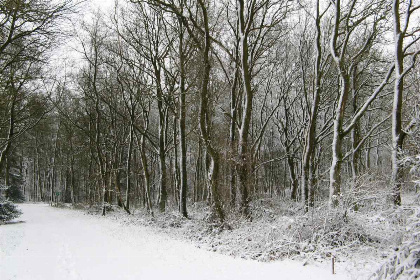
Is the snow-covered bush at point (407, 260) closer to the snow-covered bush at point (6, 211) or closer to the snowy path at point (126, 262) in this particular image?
the snowy path at point (126, 262)

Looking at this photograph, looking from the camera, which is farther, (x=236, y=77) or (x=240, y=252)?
(x=236, y=77)

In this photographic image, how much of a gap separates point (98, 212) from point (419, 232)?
24.9 metres

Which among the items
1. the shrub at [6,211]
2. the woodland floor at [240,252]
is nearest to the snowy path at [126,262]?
the woodland floor at [240,252]

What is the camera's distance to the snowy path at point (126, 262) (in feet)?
21.6

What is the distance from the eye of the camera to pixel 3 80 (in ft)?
31.4

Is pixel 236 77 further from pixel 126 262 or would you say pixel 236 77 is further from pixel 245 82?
pixel 126 262

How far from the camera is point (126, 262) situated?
7.90 meters

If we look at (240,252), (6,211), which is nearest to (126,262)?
(240,252)

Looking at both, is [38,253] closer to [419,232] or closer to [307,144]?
[419,232]

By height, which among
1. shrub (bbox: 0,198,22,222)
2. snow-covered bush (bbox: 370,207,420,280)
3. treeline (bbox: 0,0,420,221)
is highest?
treeline (bbox: 0,0,420,221)

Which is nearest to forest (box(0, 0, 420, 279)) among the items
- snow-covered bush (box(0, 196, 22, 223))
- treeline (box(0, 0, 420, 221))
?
treeline (box(0, 0, 420, 221))

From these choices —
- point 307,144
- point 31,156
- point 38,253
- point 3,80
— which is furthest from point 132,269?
point 31,156

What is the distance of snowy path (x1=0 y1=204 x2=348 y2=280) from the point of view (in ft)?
21.6

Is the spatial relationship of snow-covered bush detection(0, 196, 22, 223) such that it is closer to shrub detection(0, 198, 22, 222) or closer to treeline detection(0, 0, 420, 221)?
shrub detection(0, 198, 22, 222)
